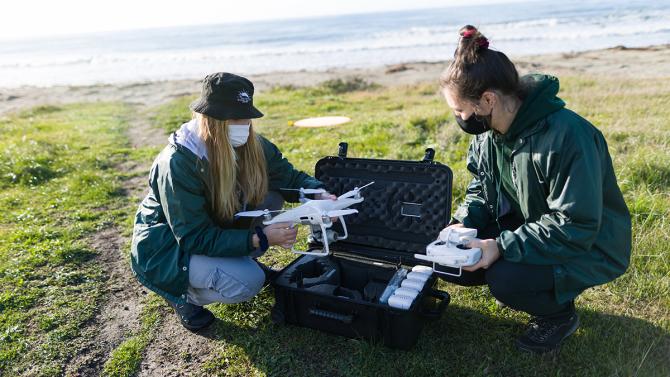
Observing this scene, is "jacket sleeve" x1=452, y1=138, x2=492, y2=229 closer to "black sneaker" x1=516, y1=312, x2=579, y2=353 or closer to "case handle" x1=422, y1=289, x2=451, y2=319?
"case handle" x1=422, y1=289, x2=451, y2=319

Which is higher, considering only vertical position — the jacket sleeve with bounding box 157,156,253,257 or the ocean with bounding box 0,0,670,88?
the jacket sleeve with bounding box 157,156,253,257

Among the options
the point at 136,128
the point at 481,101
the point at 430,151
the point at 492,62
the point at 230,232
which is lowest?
the point at 136,128

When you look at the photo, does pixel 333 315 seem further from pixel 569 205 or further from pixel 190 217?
pixel 569 205

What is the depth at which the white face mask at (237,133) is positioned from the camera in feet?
9.50

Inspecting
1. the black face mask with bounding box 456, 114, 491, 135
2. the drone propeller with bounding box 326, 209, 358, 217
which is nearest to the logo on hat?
the drone propeller with bounding box 326, 209, 358, 217

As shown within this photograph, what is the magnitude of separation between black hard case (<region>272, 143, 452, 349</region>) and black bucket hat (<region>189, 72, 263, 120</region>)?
942 millimetres

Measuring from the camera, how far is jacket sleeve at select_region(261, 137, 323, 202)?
350 cm

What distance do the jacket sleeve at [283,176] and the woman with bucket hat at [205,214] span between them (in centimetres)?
39

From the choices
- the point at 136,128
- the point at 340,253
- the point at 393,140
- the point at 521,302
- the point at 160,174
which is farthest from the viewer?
the point at 136,128

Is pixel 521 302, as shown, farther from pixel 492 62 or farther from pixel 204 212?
pixel 204 212

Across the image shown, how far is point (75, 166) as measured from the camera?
729cm

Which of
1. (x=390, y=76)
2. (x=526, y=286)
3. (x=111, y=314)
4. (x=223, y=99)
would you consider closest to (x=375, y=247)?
(x=526, y=286)

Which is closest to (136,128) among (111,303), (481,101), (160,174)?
(111,303)

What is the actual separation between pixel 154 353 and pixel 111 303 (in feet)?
2.69
